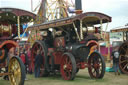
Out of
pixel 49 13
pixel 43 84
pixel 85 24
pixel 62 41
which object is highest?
pixel 49 13

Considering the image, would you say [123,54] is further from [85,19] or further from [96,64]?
[85,19]

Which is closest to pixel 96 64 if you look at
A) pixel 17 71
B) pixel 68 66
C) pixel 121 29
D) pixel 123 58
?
pixel 68 66

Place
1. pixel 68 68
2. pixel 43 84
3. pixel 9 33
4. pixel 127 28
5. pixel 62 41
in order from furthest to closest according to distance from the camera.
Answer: pixel 127 28 → pixel 62 41 → pixel 68 68 → pixel 43 84 → pixel 9 33

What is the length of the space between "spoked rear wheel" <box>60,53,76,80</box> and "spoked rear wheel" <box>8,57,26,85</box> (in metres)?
2.43

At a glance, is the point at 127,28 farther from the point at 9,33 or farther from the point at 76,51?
the point at 9,33

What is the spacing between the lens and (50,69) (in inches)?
344

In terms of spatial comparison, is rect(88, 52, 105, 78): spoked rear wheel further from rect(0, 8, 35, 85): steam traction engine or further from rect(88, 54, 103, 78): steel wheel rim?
rect(0, 8, 35, 85): steam traction engine

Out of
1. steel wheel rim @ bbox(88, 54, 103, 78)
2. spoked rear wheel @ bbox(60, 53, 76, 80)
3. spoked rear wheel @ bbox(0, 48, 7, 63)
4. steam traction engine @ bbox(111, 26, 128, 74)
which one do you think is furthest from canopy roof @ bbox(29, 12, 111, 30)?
spoked rear wheel @ bbox(0, 48, 7, 63)

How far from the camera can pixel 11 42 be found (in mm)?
5762

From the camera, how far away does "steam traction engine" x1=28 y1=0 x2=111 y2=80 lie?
766 centimetres

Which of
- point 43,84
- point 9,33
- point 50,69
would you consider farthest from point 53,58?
point 9,33

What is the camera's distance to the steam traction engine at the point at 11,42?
5.25m

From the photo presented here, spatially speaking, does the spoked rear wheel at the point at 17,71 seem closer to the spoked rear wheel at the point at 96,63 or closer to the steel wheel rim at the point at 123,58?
the spoked rear wheel at the point at 96,63

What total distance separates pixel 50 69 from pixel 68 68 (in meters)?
1.24
